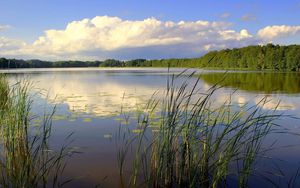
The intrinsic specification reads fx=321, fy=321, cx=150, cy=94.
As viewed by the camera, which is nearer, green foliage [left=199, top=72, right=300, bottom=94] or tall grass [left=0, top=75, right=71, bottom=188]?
tall grass [left=0, top=75, right=71, bottom=188]

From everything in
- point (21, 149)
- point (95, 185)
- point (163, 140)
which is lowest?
point (95, 185)

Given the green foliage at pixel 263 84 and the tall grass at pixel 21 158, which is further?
the green foliage at pixel 263 84

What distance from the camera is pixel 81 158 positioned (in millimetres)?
7254

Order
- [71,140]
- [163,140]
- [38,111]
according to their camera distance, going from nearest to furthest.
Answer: [163,140], [71,140], [38,111]

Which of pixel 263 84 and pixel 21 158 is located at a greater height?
pixel 21 158

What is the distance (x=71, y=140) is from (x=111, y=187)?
3.44 meters

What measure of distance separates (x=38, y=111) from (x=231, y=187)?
9.77 metres

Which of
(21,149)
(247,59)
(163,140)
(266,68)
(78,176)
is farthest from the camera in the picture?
(247,59)

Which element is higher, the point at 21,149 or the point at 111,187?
the point at 21,149

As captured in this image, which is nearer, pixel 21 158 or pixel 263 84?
pixel 21 158

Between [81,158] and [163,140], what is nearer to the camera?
[163,140]

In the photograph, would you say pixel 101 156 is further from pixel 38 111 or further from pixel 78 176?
pixel 38 111

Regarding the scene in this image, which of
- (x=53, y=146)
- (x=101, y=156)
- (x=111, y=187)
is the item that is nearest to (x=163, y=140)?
(x=111, y=187)

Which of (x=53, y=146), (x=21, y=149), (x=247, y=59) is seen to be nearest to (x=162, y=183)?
(x=21, y=149)
